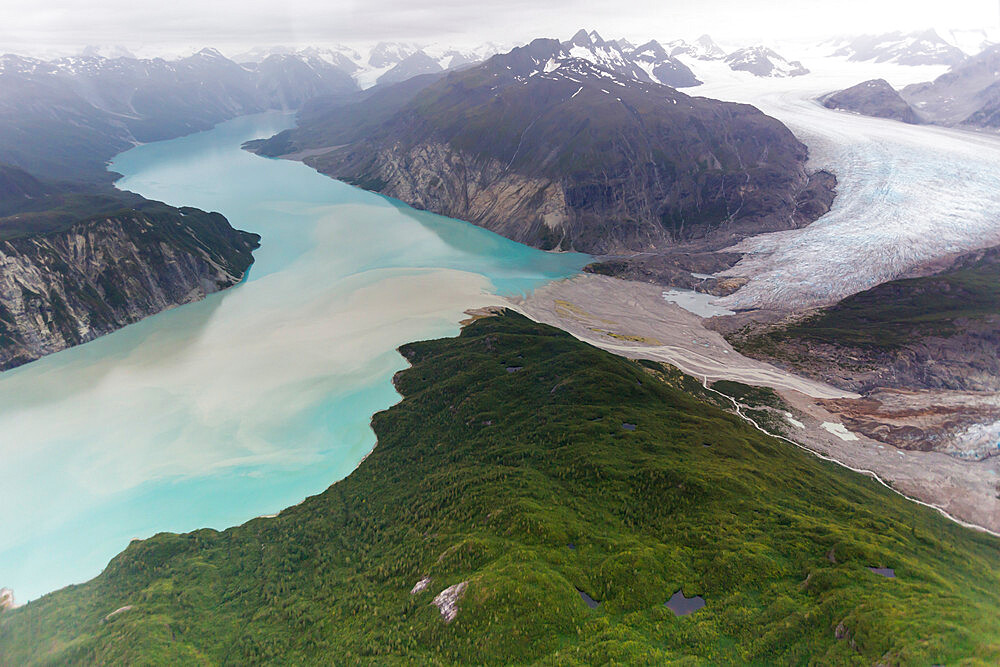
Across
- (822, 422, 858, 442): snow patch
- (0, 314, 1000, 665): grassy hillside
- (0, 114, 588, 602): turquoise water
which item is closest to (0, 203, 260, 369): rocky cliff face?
(0, 114, 588, 602): turquoise water

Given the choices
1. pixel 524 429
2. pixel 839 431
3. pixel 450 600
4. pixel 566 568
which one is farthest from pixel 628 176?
pixel 450 600

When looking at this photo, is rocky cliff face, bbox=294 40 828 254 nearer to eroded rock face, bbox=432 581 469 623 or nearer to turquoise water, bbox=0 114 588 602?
turquoise water, bbox=0 114 588 602

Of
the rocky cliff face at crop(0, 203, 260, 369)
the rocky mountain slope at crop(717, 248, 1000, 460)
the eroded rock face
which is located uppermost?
the rocky cliff face at crop(0, 203, 260, 369)

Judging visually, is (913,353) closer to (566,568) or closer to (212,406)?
(566,568)

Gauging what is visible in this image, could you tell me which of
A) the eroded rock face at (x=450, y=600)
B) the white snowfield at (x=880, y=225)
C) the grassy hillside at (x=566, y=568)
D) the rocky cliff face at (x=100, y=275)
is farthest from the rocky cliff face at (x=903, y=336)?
the rocky cliff face at (x=100, y=275)

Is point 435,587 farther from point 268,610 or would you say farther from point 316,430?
point 316,430

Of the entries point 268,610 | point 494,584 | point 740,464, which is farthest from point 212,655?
point 740,464

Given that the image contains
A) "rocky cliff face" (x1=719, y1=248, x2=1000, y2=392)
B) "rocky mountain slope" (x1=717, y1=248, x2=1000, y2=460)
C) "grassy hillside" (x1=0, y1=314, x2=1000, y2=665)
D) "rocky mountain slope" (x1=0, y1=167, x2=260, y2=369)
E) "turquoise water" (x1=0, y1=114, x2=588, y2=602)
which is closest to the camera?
"grassy hillside" (x1=0, y1=314, x2=1000, y2=665)
